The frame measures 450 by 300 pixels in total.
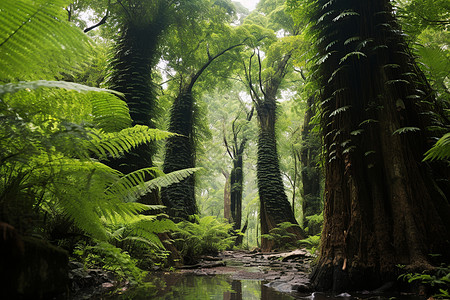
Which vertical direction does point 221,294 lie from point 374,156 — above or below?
below

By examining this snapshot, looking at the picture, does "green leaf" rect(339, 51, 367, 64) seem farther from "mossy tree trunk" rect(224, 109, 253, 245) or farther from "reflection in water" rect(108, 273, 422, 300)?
"mossy tree trunk" rect(224, 109, 253, 245)

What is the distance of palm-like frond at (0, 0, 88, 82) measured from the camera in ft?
5.33

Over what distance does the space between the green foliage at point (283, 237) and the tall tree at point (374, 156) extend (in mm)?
7102

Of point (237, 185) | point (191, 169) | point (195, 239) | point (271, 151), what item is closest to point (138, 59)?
point (191, 169)

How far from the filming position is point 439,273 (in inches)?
90.7

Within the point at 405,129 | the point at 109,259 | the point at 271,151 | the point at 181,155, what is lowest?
the point at 109,259

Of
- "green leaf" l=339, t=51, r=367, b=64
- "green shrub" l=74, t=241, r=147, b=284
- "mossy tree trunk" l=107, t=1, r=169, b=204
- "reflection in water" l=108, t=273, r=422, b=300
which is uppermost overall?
"mossy tree trunk" l=107, t=1, r=169, b=204

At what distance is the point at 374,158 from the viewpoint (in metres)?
3.12

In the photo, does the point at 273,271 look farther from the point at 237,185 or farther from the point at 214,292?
the point at 237,185

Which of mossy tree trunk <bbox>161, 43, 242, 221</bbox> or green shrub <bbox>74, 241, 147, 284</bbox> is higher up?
mossy tree trunk <bbox>161, 43, 242, 221</bbox>

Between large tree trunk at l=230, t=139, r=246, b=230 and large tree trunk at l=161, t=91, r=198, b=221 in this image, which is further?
large tree trunk at l=230, t=139, r=246, b=230

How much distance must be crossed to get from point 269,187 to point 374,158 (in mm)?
8464

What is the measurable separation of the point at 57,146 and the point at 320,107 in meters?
→ 3.56

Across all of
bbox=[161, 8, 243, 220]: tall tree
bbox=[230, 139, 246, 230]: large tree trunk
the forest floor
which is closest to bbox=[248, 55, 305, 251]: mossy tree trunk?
bbox=[161, 8, 243, 220]: tall tree
